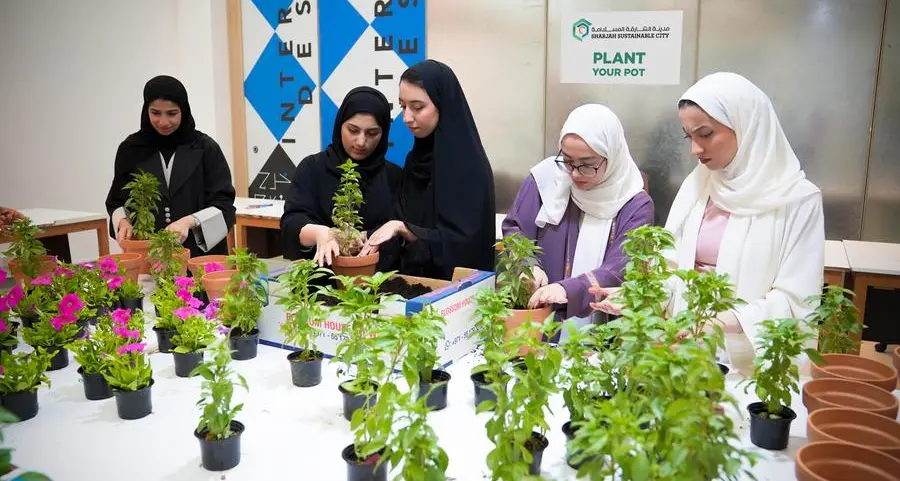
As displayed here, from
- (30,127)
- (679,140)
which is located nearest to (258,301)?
(679,140)

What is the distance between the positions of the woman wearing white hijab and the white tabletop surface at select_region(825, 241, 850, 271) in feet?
3.70

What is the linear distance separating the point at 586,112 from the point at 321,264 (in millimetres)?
1050

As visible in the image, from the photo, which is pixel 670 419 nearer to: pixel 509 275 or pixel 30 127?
pixel 509 275

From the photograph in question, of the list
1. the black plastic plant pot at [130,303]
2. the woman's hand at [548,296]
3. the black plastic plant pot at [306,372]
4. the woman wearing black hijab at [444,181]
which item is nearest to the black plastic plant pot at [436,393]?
the black plastic plant pot at [306,372]

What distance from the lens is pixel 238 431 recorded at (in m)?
1.36

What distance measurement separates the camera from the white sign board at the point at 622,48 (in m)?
3.90

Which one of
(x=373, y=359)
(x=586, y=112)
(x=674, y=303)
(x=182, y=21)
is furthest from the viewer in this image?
(x=182, y=21)

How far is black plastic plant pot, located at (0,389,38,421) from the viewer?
1.52 m

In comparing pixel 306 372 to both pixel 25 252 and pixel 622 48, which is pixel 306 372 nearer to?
Result: pixel 25 252

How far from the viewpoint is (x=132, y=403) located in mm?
1528

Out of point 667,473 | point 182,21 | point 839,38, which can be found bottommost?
point 667,473

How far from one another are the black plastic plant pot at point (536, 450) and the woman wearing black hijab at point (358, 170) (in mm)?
1503

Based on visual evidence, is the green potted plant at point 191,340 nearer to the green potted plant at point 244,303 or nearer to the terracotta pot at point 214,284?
the green potted plant at point 244,303

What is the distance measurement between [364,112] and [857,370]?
185 centimetres
